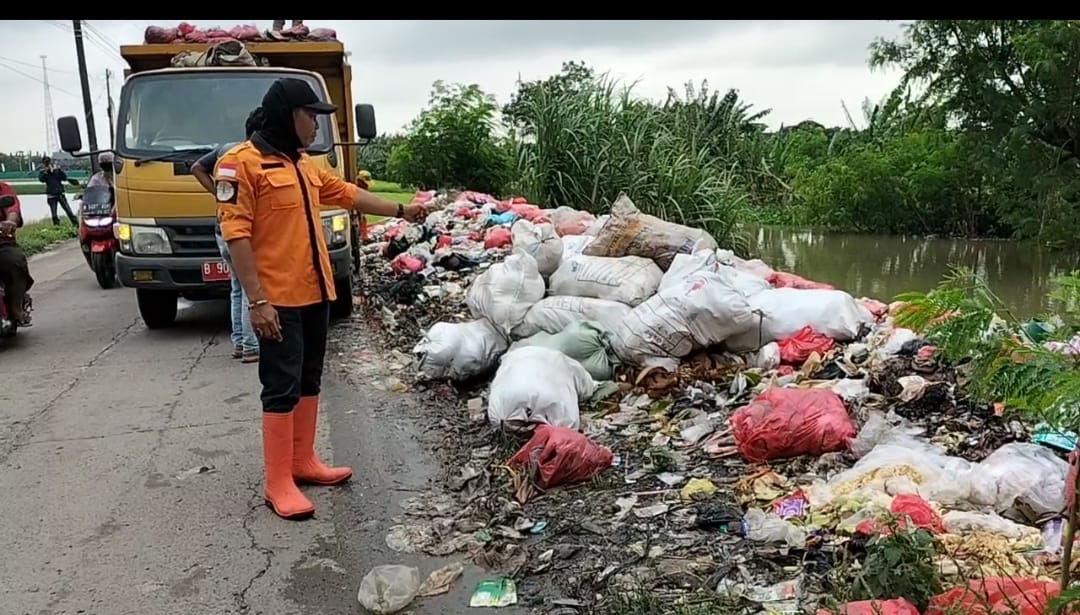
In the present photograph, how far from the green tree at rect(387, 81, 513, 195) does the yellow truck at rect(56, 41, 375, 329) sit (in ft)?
30.6

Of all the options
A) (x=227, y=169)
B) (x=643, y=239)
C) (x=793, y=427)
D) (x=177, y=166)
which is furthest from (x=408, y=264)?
(x=793, y=427)

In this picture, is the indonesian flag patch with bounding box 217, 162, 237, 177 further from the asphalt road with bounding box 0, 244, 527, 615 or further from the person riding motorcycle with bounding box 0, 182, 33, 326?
the person riding motorcycle with bounding box 0, 182, 33, 326

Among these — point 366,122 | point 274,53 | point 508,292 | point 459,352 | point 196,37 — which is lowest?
point 459,352

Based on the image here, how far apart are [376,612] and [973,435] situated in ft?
8.32

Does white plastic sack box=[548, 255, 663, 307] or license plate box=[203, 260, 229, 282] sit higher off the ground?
white plastic sack box=[548, 255, 663, 307]

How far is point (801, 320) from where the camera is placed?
17.2 ft

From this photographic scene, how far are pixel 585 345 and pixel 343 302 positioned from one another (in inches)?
130

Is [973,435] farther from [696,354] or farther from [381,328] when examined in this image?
[381,328]

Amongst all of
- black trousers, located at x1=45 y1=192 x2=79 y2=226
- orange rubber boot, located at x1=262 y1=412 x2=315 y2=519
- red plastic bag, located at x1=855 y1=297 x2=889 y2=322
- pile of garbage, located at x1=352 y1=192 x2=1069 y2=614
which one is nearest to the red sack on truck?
pile of garbage, located at x1=352 y1=192 x2=1069 y2=614

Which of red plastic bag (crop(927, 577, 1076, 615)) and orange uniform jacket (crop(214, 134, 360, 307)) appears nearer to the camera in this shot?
red plastic bag (crop(927, 577, 1076, 615))

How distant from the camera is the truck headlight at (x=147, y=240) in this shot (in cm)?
702

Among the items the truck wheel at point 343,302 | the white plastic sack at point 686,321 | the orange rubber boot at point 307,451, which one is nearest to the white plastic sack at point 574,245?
the white plastic sack at point 686,321

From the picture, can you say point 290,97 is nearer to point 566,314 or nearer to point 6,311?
point 566,314

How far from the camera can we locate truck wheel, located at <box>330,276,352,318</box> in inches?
304
